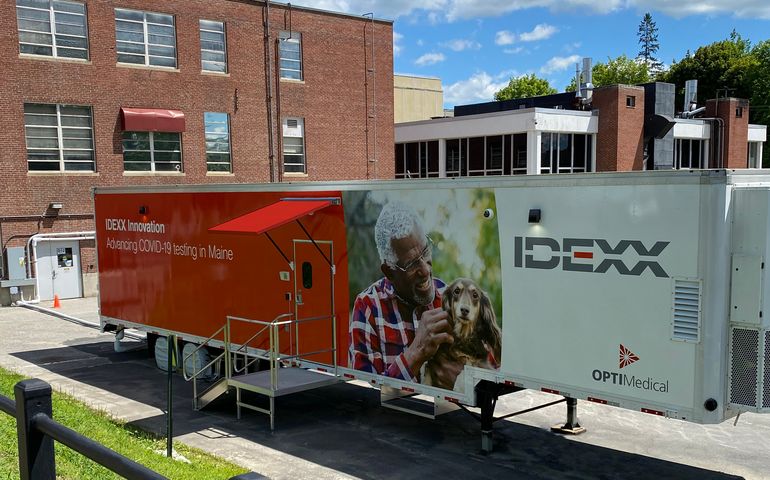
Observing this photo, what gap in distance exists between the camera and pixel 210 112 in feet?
102

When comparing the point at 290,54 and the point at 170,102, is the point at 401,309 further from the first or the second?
the point at 290,54

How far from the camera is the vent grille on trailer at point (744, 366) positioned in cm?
771

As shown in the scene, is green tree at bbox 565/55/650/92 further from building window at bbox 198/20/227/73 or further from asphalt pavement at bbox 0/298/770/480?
asphalt pavement at bbox 0/298/770/480

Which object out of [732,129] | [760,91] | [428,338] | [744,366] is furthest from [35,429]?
[760,91]

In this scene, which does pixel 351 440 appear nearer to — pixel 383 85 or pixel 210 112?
pixel 210 112

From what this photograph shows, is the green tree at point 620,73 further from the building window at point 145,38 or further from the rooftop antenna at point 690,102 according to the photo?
the building window at point 145,38

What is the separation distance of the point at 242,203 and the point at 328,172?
21.9m

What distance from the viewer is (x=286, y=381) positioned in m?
11.7

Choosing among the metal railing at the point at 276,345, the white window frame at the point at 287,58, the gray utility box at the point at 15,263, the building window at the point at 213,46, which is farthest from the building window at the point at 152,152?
the metal railing at the point at 276,345

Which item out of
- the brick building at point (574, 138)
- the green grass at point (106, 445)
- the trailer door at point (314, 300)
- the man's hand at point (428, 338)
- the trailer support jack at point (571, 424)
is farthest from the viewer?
the brick building at point (574, 138)

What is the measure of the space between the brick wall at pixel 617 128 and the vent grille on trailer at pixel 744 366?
30423 millimetres

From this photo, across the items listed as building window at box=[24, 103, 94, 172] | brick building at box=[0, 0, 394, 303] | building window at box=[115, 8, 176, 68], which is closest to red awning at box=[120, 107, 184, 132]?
brick building at box=[0, 0, 394, 303]

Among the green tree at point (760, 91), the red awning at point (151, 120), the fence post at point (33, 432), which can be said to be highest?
the green tree at point (760, 91)

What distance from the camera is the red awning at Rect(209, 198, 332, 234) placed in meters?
11.3
